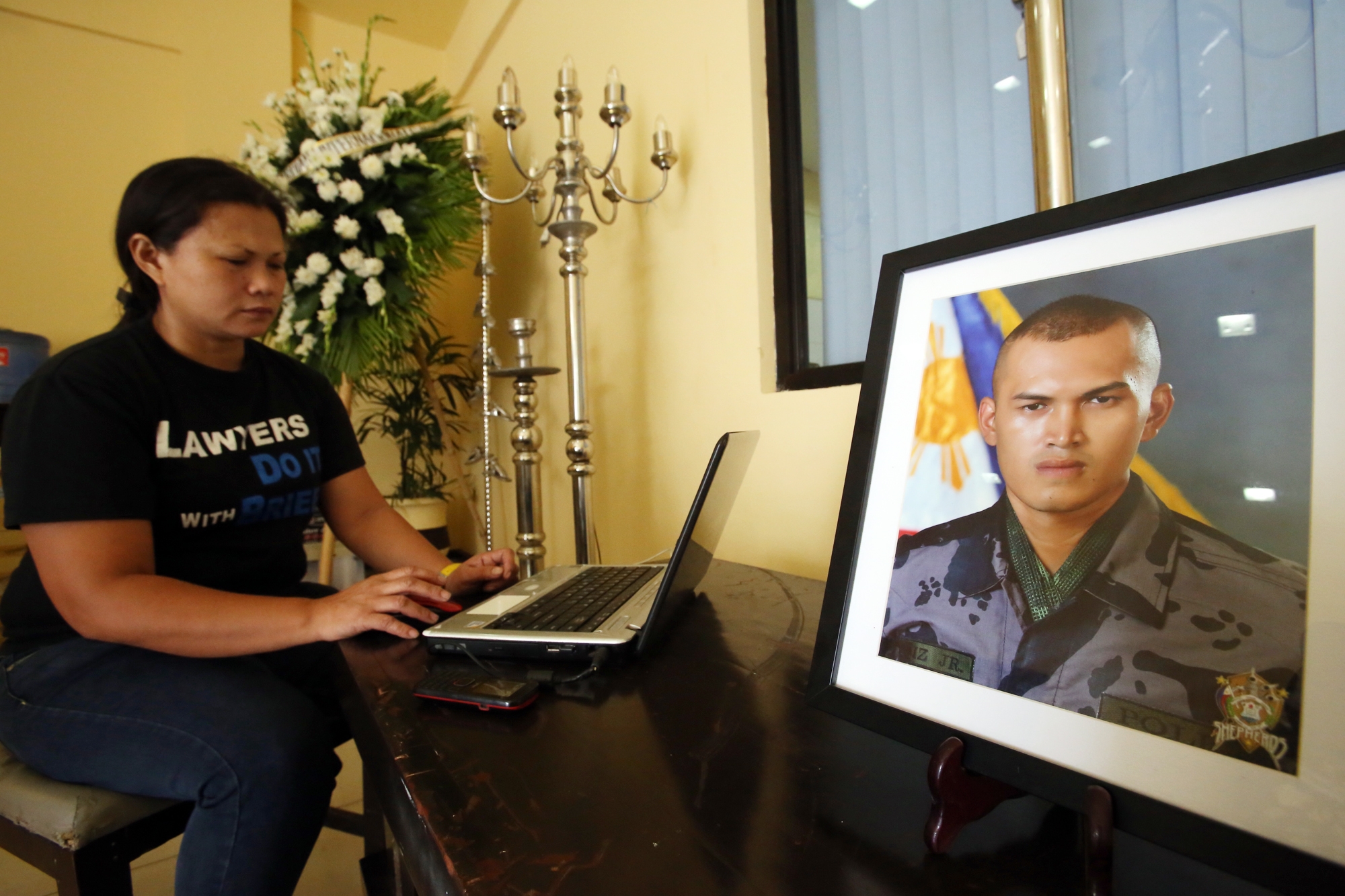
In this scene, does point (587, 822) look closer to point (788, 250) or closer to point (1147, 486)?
point (1147, 486)

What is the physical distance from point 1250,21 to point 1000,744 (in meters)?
0.78

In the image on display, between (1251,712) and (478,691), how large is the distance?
19.1 inches

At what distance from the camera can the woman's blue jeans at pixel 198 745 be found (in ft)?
2.30

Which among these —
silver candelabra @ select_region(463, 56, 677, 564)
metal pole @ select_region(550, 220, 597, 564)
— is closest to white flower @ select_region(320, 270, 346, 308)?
silver candelabra @ select_region(463, 56, 677, 564)

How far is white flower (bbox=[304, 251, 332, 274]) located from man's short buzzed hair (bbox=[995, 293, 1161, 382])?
6.21 ft

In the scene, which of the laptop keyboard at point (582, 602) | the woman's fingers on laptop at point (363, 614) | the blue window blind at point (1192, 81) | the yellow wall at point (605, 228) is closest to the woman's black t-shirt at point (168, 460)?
the woman's fingers on laptop at point (363, 614)

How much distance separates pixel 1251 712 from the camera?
254mm

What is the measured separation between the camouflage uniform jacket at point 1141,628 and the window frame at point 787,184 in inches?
30.8

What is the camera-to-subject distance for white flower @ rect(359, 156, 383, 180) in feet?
5.88

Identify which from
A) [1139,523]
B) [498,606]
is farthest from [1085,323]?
[498,606]

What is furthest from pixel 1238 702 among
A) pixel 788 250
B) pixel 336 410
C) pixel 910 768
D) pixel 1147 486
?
pixel 336 410

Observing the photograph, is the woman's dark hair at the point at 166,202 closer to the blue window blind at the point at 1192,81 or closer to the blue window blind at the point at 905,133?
the blue window blind at the point at 905,133

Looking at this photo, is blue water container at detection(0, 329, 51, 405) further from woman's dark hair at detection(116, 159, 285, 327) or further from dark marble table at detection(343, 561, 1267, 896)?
dark marble table at detection(343, 561, 1267, 896)

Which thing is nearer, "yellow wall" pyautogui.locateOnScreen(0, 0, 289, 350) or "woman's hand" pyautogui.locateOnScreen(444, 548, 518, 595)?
"woman's hand" pyautogui.locateOnScreen(444, 548, 518, 595)
